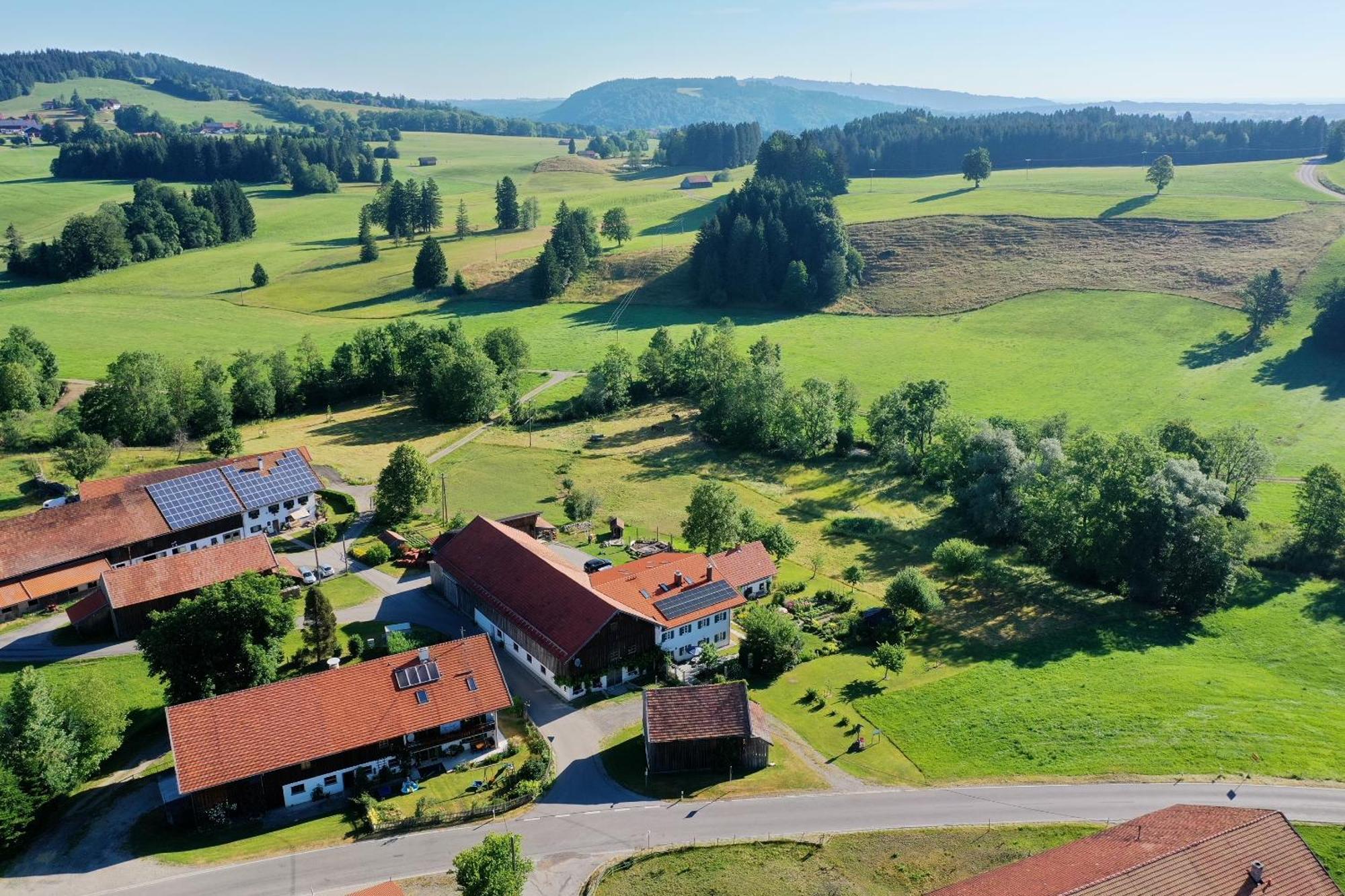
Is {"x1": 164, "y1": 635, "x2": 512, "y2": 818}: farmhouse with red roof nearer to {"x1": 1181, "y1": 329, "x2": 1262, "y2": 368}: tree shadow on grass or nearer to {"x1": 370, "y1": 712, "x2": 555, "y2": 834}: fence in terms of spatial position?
{"x1": 370, "y1": 712, "x2": 555, "y2": 834}: fence

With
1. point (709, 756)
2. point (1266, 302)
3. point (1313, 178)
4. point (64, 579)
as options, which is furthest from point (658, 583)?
point (1313, 178)

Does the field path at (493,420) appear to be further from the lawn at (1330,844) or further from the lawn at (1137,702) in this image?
the lawn at (1330,844)

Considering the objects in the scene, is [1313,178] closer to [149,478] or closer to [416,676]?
[416,676]

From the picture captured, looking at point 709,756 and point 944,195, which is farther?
point 944,195

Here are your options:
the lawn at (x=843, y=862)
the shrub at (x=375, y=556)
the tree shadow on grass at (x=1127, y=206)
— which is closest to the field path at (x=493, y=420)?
the shrub at (x=375, y=556)

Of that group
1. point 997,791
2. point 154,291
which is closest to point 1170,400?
point 997,791

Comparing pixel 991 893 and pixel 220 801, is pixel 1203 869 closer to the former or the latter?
pixel 991 893
